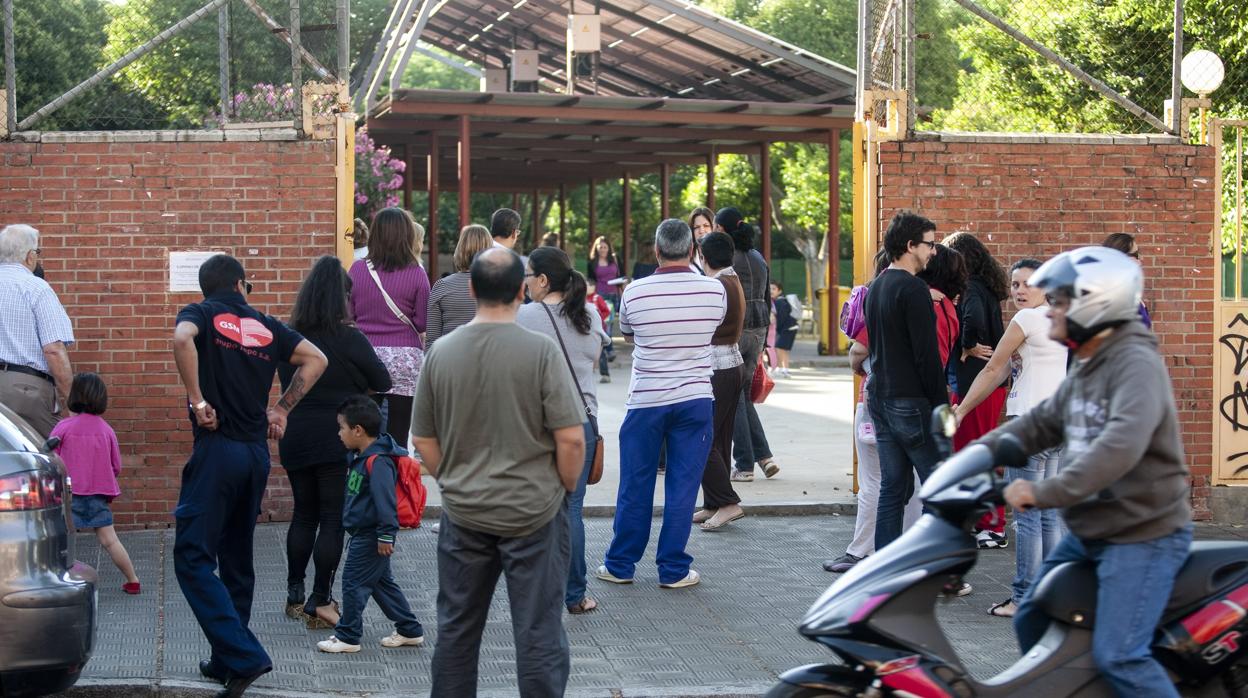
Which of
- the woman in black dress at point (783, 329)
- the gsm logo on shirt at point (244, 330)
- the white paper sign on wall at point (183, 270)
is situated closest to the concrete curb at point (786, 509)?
the white paper sign on wall at point (183, 270)

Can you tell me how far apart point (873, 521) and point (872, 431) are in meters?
0.59

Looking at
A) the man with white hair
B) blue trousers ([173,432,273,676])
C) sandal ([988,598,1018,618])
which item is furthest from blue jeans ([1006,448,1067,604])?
the man with white hair

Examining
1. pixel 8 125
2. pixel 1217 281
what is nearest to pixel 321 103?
pixel 8 125

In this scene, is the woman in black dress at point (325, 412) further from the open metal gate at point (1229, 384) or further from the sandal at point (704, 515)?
the open metal gate at point (1229, 384)

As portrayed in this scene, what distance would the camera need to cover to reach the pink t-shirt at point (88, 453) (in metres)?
7.16

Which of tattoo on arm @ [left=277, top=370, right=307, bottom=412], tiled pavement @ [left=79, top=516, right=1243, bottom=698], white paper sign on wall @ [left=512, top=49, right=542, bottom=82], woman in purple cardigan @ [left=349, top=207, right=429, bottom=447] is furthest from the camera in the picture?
white paper sign on wall @ [left=512, top=49, right=542, bottom=82]

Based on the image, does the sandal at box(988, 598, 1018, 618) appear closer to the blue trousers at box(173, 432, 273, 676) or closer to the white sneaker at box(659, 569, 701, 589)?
the white sneaker at box(659, 569, 701, 589)

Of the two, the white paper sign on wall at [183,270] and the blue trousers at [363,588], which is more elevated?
the white paper sign on wall at [183,270]

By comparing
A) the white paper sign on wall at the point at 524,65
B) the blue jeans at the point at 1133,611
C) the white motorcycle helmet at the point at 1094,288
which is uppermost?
the white paper sign on wall at the point at 524,65

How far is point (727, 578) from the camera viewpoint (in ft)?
25.9

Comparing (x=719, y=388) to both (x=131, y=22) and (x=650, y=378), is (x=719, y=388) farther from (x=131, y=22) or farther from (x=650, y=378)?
(x=131, y=22)

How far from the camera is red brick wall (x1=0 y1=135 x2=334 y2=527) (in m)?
8.78

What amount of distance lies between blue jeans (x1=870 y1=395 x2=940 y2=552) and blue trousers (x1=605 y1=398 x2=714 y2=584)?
0.92 metres

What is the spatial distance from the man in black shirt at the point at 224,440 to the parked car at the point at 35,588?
0.66 metres
